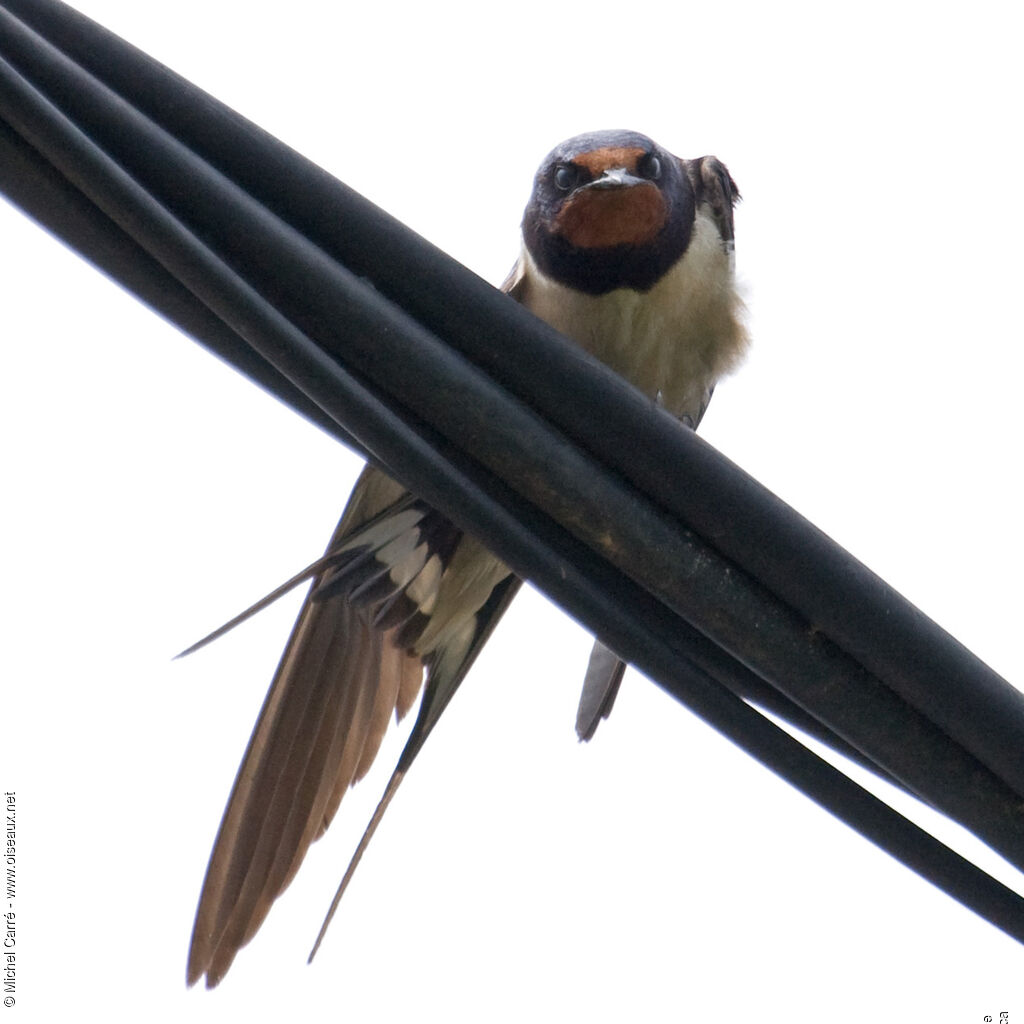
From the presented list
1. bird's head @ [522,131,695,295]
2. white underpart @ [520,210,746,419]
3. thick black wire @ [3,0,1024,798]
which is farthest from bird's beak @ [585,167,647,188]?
thick black wire @ [3,0,1024,798]

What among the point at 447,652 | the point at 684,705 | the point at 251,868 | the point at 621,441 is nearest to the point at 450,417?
the point at 621,441

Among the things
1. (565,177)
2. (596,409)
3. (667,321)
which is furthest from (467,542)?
(596,409)

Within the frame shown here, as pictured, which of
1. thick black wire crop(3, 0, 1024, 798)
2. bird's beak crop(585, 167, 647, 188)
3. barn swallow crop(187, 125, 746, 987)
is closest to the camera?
thick black wire crop(3, 0, 1024, 798)

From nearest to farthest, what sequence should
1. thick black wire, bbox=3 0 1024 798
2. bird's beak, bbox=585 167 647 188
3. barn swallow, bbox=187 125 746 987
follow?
thick black wire, bbox=3 0 1024 798
barn swallow, bbox=187 125 746 987
bird's beak, bbox=585 167 647 188

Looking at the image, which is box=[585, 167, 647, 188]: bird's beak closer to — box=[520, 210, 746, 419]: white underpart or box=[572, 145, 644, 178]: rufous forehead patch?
box=[572, 145, 644, 178]: rufous forehead patch

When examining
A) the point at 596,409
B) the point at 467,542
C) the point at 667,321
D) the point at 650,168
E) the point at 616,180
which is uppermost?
the point at 650,168

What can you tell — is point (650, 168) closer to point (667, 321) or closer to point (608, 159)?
point (608, 159)
